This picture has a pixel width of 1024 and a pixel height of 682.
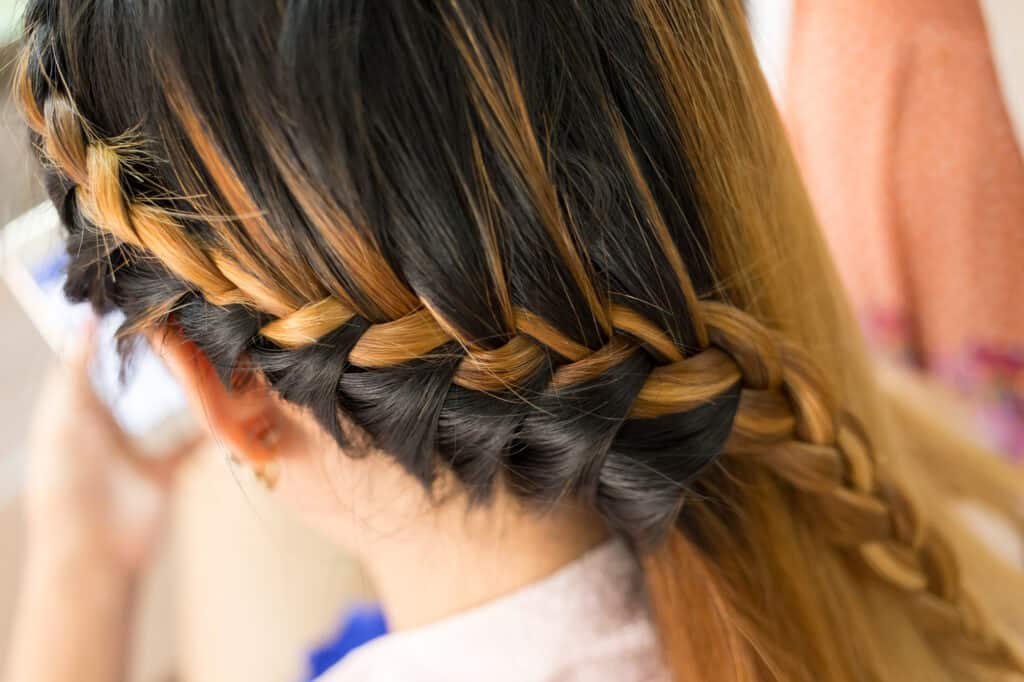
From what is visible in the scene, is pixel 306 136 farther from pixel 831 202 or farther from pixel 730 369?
pixel 831 202

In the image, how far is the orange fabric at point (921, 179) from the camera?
65cm

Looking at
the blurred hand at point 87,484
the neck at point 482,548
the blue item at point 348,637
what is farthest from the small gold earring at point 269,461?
the blue item at point 348,637

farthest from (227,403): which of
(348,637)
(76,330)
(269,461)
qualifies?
(348,637)

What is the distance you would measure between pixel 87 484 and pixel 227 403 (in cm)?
50

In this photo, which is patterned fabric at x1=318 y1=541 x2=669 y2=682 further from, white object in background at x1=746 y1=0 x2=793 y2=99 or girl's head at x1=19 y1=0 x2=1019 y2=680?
white object in background at x1=746 y1=0 x2=793 y2=99

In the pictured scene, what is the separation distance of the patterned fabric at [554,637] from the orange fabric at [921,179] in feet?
1.48

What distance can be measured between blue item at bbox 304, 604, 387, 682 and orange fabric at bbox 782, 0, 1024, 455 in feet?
2.46

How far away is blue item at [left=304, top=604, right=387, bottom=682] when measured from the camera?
3.24 ft

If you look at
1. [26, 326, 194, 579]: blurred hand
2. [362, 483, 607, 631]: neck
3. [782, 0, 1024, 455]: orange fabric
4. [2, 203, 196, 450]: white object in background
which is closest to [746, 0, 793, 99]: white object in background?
[782, 0, 1024, 455]: orange fabric

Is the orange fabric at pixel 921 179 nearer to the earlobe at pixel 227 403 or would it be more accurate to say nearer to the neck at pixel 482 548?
the neck at pixel 482 548

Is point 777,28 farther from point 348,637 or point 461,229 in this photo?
point 348,637

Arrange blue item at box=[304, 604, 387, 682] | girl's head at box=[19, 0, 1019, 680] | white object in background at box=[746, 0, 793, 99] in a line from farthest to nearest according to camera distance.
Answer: blue item at box=[304, 604, 387, 682] < white object in background at box=[746, 0, 793, 99] < girl's head at box=[19, 0, 1019, 680]

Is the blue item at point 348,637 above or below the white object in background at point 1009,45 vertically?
below

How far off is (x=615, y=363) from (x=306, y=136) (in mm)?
211
